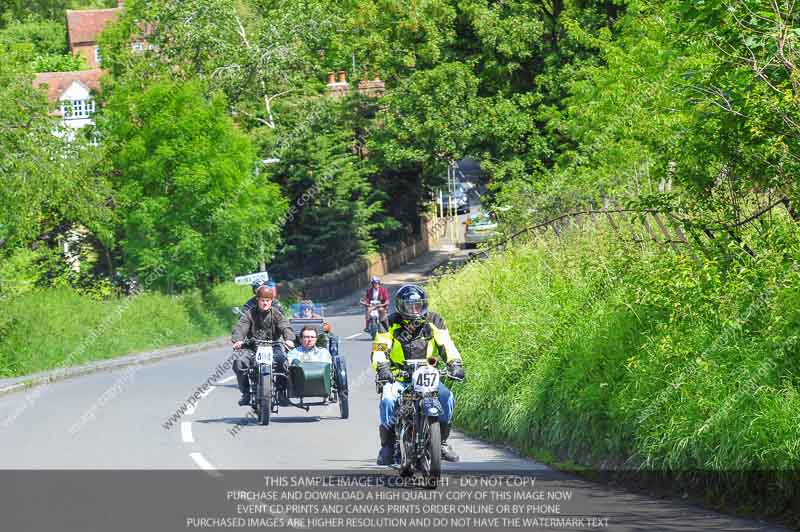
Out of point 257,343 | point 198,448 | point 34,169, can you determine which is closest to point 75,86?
point 34,169

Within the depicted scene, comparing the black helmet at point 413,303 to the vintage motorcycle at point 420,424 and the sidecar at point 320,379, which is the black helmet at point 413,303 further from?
the sidecar at point 320,379

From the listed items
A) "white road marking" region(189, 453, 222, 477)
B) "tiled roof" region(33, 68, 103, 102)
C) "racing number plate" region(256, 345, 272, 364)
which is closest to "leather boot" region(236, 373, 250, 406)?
"racing number plate" region(256, 345, 272, 364)

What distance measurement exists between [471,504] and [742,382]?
2.36 meters

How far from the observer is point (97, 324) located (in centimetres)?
3616

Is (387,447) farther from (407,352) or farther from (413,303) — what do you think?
(413,303)

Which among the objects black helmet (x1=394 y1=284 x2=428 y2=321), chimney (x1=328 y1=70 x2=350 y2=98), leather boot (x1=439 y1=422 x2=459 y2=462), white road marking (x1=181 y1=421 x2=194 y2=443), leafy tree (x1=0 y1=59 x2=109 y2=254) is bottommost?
white road marking (x1=181 y1=421 x2=194 y2=443)

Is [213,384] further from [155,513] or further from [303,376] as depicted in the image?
[155,513]

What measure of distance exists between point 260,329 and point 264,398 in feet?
3.15

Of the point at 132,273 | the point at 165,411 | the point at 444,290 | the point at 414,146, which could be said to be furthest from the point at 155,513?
the point at 414,146

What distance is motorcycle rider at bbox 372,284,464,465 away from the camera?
12945 mm

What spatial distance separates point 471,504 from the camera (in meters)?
11.6

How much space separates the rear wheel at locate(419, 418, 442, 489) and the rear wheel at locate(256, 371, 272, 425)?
21.7 ft

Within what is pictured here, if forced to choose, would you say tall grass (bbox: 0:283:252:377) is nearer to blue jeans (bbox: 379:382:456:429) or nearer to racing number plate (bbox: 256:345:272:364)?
racing number plate (bbox: 256:345:272:364)

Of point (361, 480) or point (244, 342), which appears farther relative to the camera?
point (244, 342)
